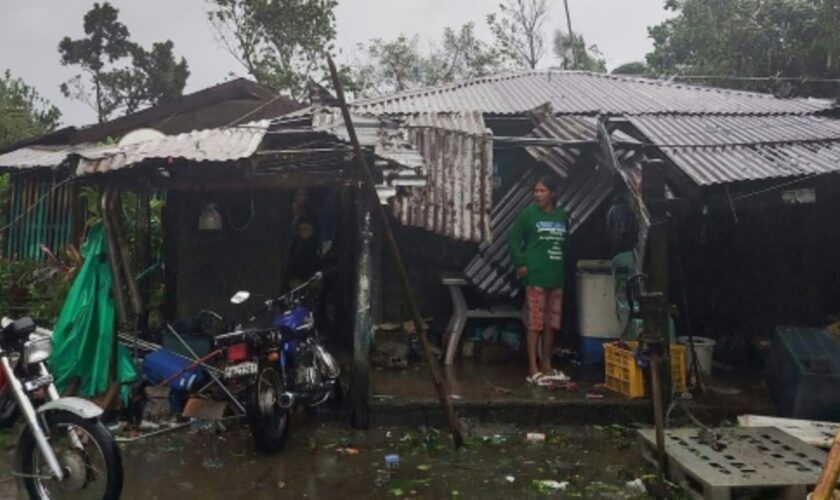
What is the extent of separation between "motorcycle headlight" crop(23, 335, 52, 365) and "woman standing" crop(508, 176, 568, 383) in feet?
15.4

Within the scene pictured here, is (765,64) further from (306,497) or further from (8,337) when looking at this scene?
(8,337)

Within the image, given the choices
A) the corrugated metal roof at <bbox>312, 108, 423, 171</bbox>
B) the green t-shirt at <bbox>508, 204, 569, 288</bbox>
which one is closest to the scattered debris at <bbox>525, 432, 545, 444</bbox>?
the green t-shirt at <bbox>508, 204, 569, 288</bbox>

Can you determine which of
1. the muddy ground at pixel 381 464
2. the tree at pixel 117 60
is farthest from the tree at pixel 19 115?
the muddy ground at pixel 381 464

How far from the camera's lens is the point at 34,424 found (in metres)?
4.94

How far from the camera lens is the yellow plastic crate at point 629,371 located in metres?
7.39

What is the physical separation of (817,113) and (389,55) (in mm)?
24167

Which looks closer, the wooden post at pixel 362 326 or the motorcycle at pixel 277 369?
the motorcycle at pixel 277 369

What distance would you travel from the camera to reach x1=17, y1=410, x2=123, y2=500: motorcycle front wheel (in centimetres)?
495

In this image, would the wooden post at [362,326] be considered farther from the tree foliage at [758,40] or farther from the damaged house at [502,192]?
the tree foliage at [758,40]

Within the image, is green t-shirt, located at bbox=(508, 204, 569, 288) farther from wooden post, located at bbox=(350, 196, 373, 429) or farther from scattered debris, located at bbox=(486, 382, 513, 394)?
wooden post, located at bbox=(350, 196, 373, 429)

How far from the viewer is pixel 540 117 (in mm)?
9297

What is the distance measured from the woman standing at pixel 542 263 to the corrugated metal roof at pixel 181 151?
297 cm

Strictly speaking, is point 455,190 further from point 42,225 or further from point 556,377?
point 42,225

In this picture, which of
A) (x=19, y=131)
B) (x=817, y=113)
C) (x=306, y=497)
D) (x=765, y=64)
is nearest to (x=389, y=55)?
(x=19, y=131)
